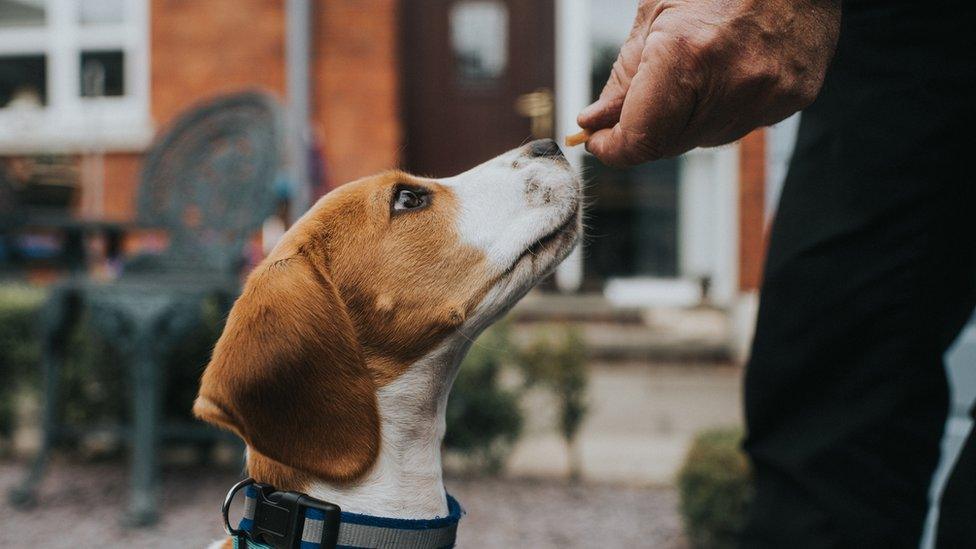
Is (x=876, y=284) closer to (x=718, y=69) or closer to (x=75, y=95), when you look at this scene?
(x=718, y=69)

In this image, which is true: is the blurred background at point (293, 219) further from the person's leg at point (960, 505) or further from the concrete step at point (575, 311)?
the person's leg at point (960, 505)

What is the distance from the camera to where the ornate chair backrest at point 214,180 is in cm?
380

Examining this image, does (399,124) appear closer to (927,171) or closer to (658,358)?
(658,358)

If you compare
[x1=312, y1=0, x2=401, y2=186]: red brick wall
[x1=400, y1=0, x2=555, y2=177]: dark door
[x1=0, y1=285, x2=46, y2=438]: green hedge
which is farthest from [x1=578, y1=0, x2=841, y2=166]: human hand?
[x1=400, y1=0, x2=555, y2=177]: dark door

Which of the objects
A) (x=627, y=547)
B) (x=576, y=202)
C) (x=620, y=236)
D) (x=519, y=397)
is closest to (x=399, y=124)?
(x=620, y=236)

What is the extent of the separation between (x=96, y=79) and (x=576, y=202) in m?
7.36

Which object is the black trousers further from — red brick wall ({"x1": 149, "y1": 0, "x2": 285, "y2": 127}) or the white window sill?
the white window sill

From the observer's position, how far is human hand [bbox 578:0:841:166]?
131 centimetres

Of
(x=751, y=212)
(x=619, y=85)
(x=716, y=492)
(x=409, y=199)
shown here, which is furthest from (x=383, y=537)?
(x=751, y=212)

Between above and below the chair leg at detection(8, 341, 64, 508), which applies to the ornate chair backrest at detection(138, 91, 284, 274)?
above

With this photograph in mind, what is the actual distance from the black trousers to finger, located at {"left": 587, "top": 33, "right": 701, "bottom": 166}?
1.62 ft

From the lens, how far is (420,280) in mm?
1782

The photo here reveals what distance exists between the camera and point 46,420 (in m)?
3.61

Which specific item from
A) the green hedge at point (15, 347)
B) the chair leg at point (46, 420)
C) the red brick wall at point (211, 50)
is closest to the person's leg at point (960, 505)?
the chair leg at point (46, 420)
